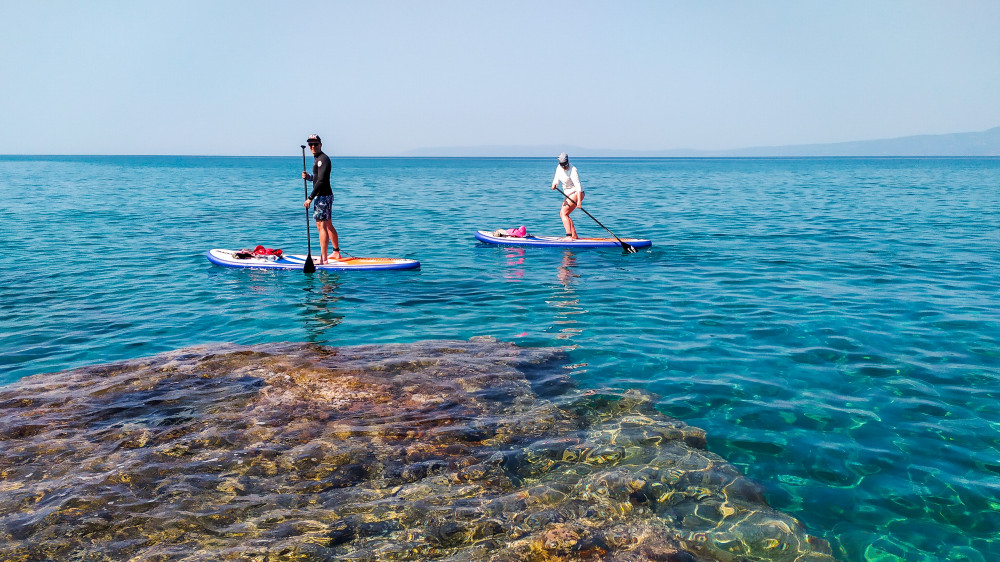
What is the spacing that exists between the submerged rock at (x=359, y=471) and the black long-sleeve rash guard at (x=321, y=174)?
781 cm

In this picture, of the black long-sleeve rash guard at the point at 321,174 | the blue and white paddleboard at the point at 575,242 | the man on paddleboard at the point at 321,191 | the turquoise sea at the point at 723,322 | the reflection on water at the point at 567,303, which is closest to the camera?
the turquoise sea at the point at 723,322

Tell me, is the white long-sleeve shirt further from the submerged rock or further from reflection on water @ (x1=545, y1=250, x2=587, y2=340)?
the submerged rock

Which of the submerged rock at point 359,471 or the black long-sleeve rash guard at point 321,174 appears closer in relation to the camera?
the submerged rock at point 359,471

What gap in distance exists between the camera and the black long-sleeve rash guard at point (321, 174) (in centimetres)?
1555

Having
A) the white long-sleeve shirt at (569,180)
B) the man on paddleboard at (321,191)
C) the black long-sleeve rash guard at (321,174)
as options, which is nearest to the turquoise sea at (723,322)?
the man on paddleboard at (321,191)

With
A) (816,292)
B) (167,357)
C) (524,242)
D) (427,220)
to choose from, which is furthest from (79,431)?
(427,220)

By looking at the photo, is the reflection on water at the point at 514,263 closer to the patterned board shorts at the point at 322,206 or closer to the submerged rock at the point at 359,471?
the patterned board shorts at the point at 322,206

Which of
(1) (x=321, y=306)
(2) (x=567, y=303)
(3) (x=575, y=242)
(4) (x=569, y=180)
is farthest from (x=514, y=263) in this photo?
(1) (x=321, y=306)

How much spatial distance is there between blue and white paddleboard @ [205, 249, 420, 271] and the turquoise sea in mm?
231

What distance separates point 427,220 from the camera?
3070 centimetres

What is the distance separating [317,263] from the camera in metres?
16.8

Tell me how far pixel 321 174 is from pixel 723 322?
33.2 feet

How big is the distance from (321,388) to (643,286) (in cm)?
897

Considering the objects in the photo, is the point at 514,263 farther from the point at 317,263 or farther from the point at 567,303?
the point at 317,263
